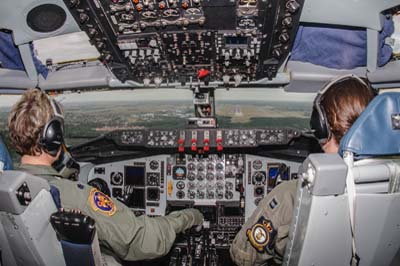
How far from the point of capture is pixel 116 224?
62.4 inches

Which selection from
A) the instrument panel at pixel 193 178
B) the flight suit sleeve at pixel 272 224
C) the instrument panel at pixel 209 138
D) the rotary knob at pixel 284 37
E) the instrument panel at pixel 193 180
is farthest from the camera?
the instrument panel at pixel 193 180

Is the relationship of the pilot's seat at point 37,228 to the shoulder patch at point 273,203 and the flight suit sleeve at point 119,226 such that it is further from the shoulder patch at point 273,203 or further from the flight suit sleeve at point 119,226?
→ the shoulder patch at point 273,203

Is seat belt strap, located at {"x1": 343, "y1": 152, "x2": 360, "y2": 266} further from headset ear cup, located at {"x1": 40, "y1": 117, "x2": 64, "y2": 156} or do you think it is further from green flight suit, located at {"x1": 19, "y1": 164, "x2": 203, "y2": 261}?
headset ear cup, located at {"x1": 40, "y1": 117, "x2": 64, "y2": 156}

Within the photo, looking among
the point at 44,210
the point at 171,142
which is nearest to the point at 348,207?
the point at 44,210

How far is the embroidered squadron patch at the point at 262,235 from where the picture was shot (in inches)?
60.7

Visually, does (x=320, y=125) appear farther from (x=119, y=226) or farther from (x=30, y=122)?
(x=30, y=122)

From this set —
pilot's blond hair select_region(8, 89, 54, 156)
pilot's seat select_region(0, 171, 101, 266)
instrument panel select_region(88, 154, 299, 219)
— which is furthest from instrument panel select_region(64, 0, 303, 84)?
pilot's seat select_region(0, 171, 101, 266)

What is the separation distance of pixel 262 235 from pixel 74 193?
2.82 ft

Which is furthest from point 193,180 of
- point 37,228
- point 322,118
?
point 322,118

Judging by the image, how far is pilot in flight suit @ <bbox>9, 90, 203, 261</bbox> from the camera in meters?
1.55

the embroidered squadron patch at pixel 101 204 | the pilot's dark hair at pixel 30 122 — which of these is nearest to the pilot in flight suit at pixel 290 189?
the embroidered squadron patch at pixel 101 204

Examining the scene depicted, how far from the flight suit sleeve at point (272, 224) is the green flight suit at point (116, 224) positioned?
Answer: 45 centimetres

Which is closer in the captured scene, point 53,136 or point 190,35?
point 53,136

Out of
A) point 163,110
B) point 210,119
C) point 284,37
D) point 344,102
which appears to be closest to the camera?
point 344,102
